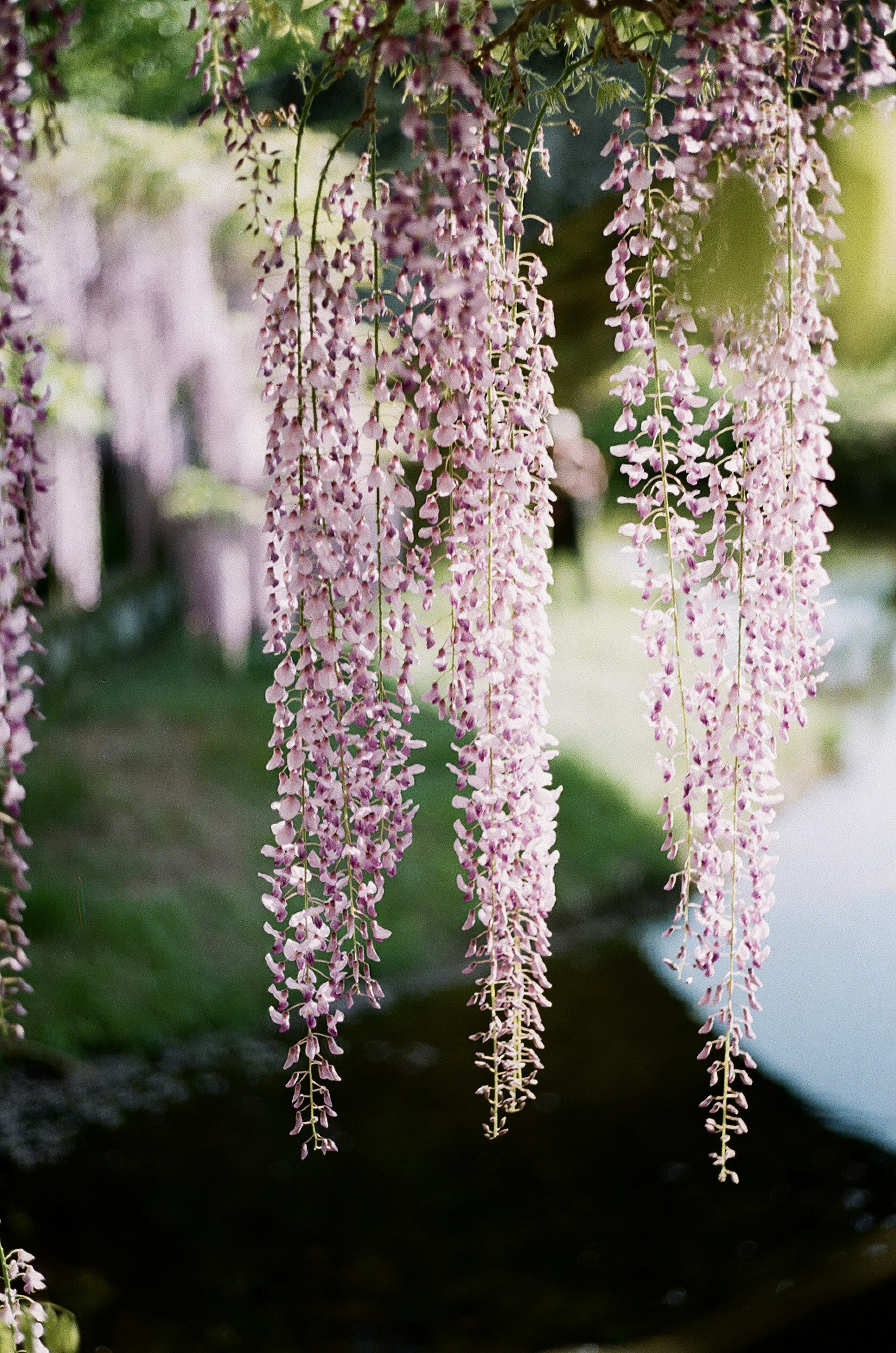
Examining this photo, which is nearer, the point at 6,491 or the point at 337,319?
the point at 6,491

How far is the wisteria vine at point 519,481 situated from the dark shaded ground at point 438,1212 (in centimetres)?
192

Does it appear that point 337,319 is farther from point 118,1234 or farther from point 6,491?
point 118,1234

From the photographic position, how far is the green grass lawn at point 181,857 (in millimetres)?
4266

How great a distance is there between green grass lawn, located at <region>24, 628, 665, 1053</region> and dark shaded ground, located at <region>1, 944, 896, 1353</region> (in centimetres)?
46

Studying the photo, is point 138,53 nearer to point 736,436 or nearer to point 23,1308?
point 736,436

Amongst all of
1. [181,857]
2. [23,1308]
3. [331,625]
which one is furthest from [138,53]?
[181,857]

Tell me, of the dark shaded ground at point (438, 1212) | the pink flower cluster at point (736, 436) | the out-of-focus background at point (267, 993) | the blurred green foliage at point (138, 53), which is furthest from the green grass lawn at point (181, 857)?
the pink flower cluster at point (736, 436)

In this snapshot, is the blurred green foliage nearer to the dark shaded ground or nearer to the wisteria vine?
the wisteria vine

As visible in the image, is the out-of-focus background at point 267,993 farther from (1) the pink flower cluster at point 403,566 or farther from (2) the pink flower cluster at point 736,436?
(1) the pink flower cluster at point 403,566

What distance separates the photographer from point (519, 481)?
1.35 m

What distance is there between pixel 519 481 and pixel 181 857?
395 cm

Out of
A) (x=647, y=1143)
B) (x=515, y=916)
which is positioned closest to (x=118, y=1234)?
(x=647, y=1143)

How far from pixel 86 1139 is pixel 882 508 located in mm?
8878

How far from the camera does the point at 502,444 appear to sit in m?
1.32
